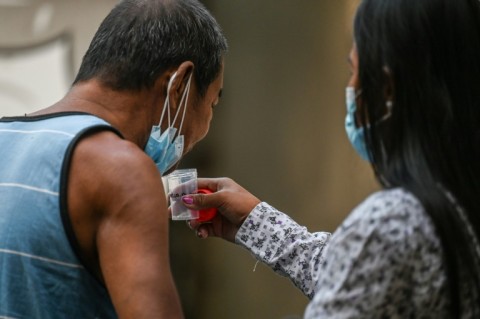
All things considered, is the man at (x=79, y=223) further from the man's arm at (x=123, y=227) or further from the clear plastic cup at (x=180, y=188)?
the clear plastic cup at (x=180, y=188)

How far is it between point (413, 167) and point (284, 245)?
91 cm

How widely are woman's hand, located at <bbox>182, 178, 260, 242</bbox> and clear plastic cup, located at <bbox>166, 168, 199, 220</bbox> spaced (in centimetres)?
2

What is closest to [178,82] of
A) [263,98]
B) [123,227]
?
[123,227]

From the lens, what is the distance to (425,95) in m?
1.43

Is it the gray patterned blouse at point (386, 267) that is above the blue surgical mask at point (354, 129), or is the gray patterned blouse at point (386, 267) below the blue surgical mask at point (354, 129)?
below

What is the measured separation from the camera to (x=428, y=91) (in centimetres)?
143

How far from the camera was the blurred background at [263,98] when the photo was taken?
448 centimetres

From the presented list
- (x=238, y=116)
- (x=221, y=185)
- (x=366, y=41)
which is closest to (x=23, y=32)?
(x=238, y=116)

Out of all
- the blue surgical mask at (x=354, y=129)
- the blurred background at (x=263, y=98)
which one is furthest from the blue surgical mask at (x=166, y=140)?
the blurred background at (x=263, y=98)

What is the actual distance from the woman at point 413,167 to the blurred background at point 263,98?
2.90 m

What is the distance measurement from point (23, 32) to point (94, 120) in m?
3.04

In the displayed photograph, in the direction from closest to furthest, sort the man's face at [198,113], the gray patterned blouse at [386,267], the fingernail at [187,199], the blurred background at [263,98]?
1. the gray patterned blouse at [386,267]
2. the man's face at [198,113]
3. the fingernail at [187,199]
4. the blurred background at [263,98]

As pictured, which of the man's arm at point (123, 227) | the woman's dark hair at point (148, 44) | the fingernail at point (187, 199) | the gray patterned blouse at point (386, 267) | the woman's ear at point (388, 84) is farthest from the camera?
the fingernail at point (187, 199)

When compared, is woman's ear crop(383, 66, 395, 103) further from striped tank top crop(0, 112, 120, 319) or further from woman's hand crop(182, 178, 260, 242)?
woman's hand crop(182, 178, 260, 242)
